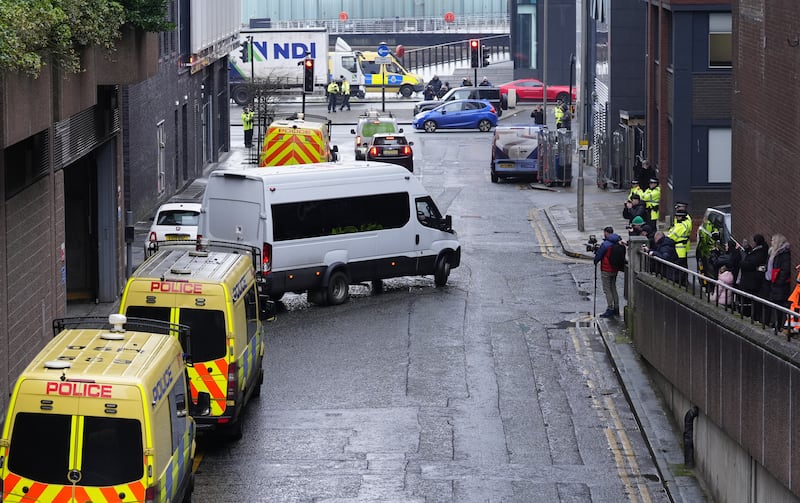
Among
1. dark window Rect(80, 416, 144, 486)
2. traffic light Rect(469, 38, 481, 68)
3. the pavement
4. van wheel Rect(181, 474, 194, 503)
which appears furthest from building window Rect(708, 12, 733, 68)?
traffic light Rect(469, 38, 481, 68)

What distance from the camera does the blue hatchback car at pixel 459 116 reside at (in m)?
63.5

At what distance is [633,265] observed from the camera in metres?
23.6

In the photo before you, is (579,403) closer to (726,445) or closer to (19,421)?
(726,445)

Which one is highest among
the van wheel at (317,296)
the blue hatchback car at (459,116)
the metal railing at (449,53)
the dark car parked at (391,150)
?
the metal railing at (449,53)

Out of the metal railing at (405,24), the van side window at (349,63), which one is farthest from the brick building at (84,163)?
the metal railing at (405,24)

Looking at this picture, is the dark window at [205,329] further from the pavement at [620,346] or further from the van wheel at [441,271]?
the van wheel at [441,271]

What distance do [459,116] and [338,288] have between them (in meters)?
38.0

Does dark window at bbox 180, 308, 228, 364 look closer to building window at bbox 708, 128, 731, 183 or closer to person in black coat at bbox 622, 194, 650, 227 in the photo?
person in black coat at bbox 622, 194, 650, 227

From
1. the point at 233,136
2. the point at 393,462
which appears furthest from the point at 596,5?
the point at 393,462

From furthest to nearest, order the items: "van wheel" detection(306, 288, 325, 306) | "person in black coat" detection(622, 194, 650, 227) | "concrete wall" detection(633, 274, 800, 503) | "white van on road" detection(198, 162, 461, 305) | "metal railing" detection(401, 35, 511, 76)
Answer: "metal railing" detection(401, 35, 511, 76)
"person in black coat" detection(622, 194, 650, 227)
"van wheel" detection(306, 288, 325, 306)
"white van on road" detection(198, 162, 461, 305)
"concrete wall" detection(633, 274, 800, 503)

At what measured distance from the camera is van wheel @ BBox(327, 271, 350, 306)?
2612 cm

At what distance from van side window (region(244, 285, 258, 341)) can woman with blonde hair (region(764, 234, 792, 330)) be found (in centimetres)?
682

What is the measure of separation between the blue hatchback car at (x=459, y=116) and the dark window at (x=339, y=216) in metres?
36.4

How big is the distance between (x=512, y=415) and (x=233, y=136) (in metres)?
46.1
